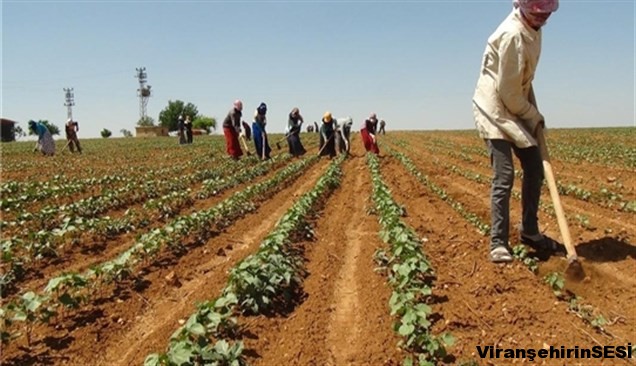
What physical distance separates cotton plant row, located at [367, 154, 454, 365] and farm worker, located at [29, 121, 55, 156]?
17.6 m

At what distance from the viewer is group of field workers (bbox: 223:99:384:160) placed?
14.4 m

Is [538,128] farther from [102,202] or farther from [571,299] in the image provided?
[102,202]

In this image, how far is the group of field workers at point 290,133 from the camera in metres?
14.4

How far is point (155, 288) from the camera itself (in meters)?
4.32

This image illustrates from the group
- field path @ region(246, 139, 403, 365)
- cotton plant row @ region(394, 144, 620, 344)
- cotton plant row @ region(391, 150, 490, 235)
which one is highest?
cotton plant row @ region(391, 150, 490, 235)

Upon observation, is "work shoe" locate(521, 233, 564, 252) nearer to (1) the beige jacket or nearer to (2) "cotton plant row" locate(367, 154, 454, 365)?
(1) the beige jacket

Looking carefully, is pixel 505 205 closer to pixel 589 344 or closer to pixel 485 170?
pixel 589 344

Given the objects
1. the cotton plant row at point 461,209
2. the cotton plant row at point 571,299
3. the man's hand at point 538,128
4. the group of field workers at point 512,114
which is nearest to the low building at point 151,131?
the cotton plant row at point 461,209

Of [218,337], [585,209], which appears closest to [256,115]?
[585,209]

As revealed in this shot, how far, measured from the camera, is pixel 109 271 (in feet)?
13.9

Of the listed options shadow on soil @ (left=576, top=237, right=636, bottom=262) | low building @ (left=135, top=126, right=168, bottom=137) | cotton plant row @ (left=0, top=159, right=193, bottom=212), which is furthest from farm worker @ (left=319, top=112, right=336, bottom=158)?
low building @ (left=135, top=126, right=168, bottom=137)

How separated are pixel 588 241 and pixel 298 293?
2.92m

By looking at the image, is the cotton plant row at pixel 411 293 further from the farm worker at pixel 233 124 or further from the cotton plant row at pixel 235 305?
the farm worker at pixel 233 124

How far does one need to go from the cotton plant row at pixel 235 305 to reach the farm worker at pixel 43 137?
56.4 ft
